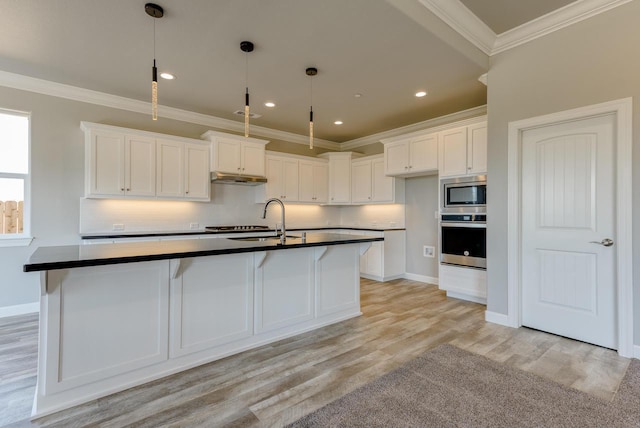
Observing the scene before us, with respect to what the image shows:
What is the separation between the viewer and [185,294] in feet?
7.64

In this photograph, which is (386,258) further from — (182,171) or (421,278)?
(182,171)

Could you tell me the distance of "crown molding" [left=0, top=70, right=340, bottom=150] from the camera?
3.68 m

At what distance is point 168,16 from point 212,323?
2.54 m

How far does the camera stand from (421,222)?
5504mm

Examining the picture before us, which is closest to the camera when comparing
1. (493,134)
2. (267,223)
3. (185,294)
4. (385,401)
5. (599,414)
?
(599,414)

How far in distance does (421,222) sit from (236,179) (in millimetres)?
3272

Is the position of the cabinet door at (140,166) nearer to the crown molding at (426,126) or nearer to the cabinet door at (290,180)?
the cabinet door at (290,180)

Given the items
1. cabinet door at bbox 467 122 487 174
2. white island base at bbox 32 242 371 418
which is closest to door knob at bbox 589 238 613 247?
cabinet door at bbox 467 122 487 174

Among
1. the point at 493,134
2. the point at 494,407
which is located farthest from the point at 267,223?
the point at 494,407

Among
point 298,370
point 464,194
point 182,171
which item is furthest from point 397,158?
point 298,370

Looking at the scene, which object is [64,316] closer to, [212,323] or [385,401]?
[212,323]

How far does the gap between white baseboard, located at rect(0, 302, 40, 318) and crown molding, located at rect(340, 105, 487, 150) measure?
5.78 m

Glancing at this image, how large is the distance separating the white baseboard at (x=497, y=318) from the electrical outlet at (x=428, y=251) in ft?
6.12

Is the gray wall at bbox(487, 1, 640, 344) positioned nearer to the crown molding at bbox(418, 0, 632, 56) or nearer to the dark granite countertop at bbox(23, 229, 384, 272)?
the crown molding at bbox(418, 0, 632, 56)
